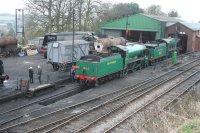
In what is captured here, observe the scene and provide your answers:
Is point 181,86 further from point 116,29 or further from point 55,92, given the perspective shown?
point 116,29

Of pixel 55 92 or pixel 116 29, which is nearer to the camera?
pixel 55 92

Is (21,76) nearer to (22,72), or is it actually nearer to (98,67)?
(22,72)

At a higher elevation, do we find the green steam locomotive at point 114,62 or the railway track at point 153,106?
the green steam locomotive at point 114,62

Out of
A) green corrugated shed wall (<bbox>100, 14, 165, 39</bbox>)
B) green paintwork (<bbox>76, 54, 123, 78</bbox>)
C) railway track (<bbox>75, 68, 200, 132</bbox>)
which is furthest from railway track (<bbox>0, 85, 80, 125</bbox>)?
green corrugated shed wall (<bbox>100, 14, 165, 39</bbox>)

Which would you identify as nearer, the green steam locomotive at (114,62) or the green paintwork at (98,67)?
the green paintwork at (98,67)

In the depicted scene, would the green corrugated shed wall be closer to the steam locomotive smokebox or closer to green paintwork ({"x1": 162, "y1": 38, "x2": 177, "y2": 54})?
green paintwork ({"x1": 162, "y1": 38, "x2": 177, "y2": 54})

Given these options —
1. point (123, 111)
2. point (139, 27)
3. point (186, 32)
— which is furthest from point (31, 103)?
point (186, 32)

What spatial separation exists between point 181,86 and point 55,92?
1002cm

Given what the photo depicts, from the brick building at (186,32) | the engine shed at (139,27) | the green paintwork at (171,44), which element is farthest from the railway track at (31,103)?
the brick building at (186,32)

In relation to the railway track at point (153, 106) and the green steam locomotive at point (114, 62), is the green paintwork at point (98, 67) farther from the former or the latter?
the railway track at point (153, 106)

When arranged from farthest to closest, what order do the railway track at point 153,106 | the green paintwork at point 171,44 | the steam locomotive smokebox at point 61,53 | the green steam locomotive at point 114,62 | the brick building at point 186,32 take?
the brick building at point 186,32 < the green paintwork at point 171,44 < the steam locomotive smokebox at point 61,53 < the green steam locomotive at point 114,62 < the railway track at point 153,106

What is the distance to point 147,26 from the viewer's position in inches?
1869

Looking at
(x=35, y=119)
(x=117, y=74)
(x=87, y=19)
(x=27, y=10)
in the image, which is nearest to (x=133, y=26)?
(x=87, y=19)

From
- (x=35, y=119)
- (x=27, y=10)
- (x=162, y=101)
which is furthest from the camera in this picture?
(x=27, y=10)
